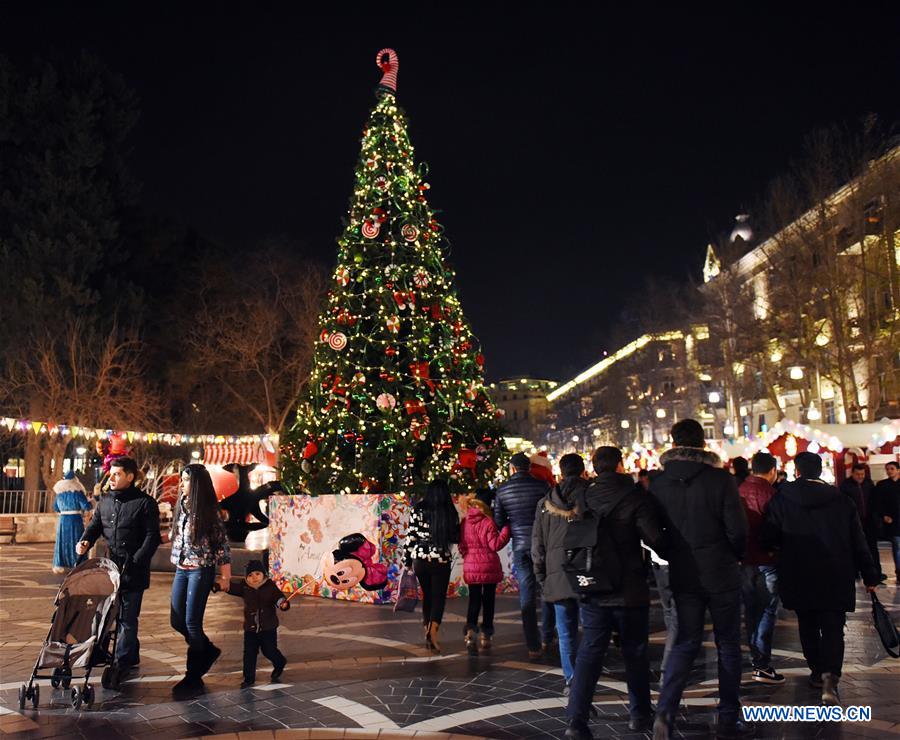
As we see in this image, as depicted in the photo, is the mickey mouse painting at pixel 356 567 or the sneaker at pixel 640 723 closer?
the sneaker at pixel 640 723

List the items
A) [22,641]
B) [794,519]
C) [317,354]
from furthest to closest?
[317,354], [22,641], [794,519]

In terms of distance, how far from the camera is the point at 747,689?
6.21 m

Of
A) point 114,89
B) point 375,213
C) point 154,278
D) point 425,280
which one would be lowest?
point 425,280

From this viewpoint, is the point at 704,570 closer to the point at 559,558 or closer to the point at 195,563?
the point at 559,558

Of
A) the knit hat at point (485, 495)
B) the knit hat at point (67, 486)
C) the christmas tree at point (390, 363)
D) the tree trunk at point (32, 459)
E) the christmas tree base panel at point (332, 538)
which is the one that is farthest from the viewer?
the tree trunk at point (32, 459)

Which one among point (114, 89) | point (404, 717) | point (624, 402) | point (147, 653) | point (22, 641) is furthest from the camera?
point (624, 402)

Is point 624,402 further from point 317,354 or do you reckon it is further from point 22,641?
point 22,641

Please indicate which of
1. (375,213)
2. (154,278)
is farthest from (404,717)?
(154,278)

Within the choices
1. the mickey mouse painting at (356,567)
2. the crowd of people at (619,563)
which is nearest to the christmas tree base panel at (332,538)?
the mickey mouse painting at (356,567)

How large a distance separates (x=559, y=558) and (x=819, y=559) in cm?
189

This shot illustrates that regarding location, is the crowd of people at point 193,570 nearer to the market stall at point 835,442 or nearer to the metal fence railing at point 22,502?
the market stall at point 835,442

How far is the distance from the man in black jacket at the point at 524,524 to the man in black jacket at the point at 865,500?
629 cm

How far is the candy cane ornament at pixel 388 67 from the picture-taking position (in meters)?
14.7

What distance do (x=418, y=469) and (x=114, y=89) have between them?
27111 millimetres
